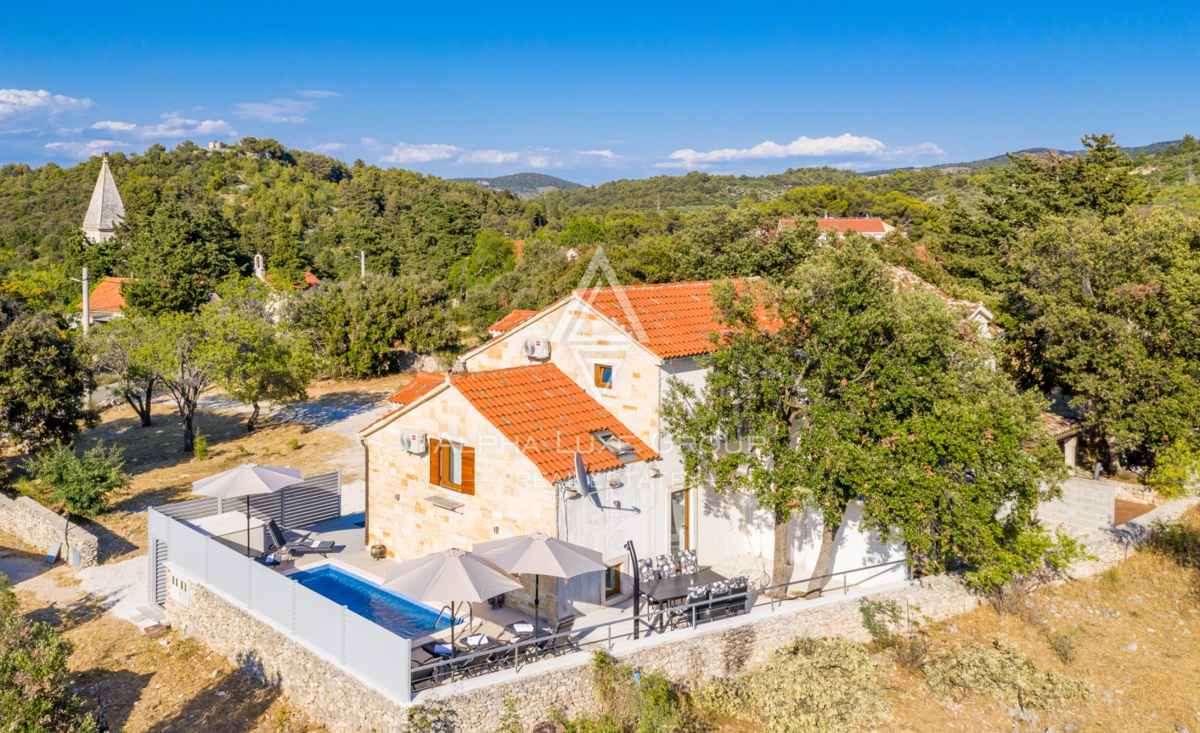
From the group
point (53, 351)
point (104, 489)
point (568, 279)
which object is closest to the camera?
point (104, 489)

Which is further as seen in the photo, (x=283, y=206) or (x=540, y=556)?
(x=283, y=206)

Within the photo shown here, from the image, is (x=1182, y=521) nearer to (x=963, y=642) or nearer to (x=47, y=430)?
(x=963, y=642)

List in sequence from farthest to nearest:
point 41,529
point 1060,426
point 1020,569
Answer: point 1060,426, point 41,529, point 1020,569

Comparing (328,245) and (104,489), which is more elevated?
(328,245)

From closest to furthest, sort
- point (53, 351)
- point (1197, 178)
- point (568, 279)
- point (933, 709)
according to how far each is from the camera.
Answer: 1. point (933, 709)
2. point (53, 351)
3. point (568, 279)
4. point (1197, 178)

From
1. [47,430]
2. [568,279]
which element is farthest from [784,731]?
[568,279]

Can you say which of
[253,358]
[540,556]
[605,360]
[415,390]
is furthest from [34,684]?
[253,358]

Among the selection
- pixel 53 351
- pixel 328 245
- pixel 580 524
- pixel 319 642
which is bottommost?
pixel 319 642

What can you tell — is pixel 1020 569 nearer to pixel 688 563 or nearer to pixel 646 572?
pixel 688 563
